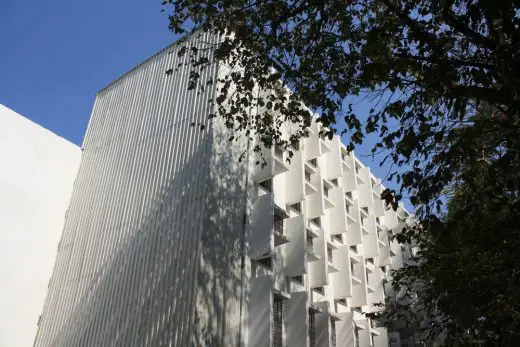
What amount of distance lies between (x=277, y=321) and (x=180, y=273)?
4.71 m

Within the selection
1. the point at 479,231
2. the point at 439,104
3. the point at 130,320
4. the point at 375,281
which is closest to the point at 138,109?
the point at 130,320

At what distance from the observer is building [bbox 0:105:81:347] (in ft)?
54.0

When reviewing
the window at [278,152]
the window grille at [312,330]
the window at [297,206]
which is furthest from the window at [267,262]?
the window at [278,152]

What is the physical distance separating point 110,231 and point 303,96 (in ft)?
33.1

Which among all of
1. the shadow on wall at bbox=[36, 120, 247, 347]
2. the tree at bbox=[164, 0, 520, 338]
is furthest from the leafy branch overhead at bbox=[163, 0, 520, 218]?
the shadow on wall at bbox=[36, 120, 247, 347]

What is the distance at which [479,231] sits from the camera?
8438 millimetres

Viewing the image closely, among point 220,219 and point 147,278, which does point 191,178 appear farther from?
point 147,278

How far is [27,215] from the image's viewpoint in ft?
58.8

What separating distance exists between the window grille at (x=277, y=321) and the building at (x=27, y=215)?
9163 mm

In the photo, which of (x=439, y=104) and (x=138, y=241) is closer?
(x=439, y=104)

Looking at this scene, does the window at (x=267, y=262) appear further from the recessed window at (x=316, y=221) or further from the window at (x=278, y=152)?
the recessed window at (x=316, y=221)

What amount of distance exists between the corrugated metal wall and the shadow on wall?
1.5 inches

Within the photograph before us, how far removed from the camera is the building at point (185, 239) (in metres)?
14.0

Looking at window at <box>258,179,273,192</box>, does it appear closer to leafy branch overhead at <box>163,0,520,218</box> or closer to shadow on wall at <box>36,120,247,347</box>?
shadow on wall at <box>36,120,247,347</box>
